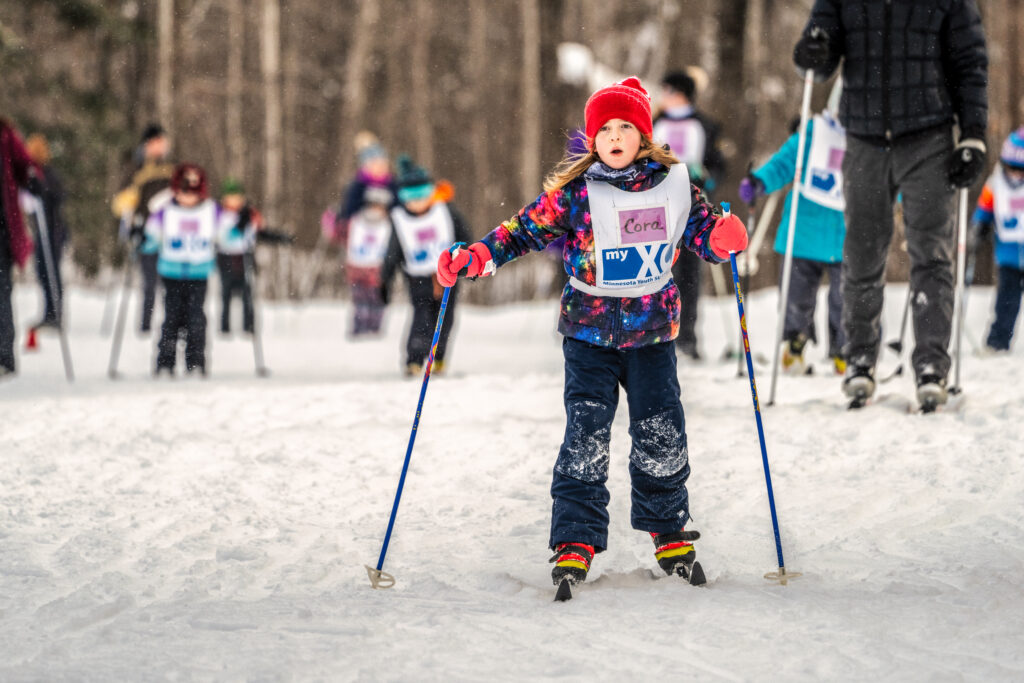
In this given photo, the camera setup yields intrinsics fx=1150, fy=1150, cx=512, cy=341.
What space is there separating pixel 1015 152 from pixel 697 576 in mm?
6341

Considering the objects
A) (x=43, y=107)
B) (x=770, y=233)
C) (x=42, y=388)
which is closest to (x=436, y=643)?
(x=42, y=388)

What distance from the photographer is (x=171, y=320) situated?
9461 millimetres

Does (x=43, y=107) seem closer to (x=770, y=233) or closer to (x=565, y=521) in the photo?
(x=770, y=233)

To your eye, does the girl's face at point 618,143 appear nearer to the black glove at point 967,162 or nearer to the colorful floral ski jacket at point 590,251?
the colorful floral ski jacket at point 590,251

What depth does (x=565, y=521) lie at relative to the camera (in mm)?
3570

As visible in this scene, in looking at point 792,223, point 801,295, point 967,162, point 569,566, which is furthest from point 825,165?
point 569,566

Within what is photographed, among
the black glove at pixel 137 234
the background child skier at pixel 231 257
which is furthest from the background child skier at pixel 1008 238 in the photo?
the background child skier at pixel 231 257

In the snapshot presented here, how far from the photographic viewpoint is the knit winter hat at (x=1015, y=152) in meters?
8.61

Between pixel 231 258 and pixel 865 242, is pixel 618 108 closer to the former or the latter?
pixel 865 242

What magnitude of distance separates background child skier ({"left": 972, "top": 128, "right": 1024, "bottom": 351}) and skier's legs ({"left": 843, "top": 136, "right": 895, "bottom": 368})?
3608mm

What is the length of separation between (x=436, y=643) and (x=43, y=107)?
23968 millimetres

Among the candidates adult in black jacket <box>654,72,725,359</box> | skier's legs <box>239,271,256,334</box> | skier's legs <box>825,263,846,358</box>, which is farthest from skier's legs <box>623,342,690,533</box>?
skier's legs <box>239,271,256,334</box>

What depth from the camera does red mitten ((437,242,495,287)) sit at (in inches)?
141

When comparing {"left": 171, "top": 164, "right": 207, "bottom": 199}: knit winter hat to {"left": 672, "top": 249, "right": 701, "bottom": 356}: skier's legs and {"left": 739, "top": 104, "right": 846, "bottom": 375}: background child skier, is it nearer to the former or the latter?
{"left": 672, "top": 249, "right": 701, "bottom": 356}: skier's legs
